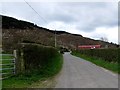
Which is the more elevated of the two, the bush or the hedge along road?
the bush

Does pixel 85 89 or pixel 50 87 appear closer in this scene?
pixel 85 89

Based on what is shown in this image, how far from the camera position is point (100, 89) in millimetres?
13656

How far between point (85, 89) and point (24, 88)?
9.15 ft

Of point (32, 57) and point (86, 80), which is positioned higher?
point (32, 57)

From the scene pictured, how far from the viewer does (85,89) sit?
13.6 m

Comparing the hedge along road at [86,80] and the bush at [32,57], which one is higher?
the bush at [32,57]

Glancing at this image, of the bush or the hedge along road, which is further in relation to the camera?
the bush

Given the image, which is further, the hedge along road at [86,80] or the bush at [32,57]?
the bush at [32,57]

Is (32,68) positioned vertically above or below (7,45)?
below

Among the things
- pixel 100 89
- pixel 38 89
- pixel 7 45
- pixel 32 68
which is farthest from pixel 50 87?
pixel 7 45

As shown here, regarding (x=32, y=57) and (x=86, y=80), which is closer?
(x=86, y=80)

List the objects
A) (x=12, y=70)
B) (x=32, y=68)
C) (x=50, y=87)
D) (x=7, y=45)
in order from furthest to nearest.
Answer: (x=7, y=45) → (x=32, y=68) → (x=12, y=70) → (x=50, y=87)

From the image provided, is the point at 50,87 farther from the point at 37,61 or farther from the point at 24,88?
the point at 37,61

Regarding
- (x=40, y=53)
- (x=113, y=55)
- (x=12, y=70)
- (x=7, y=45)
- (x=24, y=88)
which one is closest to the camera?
(x=24, y=88)
